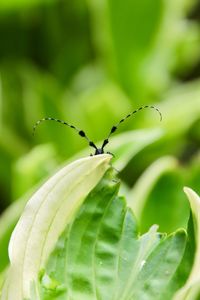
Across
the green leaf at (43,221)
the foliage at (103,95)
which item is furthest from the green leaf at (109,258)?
the foliage at (103,95)

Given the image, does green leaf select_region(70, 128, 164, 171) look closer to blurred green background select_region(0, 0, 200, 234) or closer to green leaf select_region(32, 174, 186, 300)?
blurred green background select_region(0, 0, 200, 234)

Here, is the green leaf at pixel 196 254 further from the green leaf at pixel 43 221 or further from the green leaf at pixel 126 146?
the green leaf at pixel 126 146

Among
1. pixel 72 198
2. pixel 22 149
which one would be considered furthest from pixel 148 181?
pixel 22 149

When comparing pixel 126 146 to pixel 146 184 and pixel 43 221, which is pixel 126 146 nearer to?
pixel 146 184

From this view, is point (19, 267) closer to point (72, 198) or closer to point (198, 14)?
point (72, 198)

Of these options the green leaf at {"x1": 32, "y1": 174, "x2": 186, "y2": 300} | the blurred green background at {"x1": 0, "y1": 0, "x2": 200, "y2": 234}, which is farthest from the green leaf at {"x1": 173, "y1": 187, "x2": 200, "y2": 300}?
the blurred green background at {"x1": 0, "y1": 0, "x2": 200, "y2": 234}

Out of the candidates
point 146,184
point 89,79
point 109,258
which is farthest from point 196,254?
point 89,79
